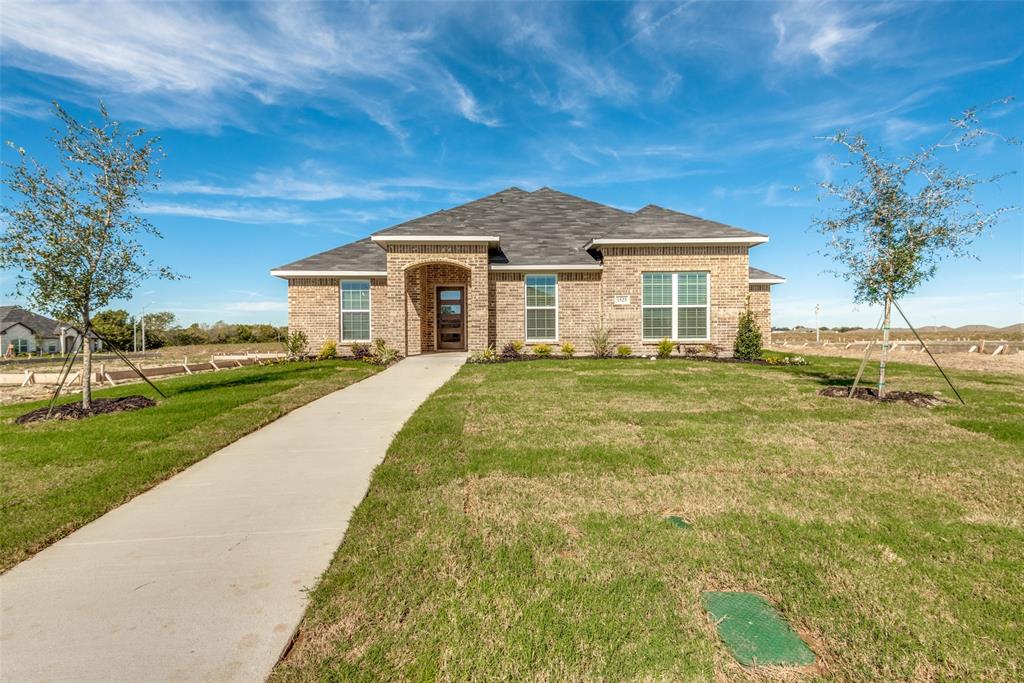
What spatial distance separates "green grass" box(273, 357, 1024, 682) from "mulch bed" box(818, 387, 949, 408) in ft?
5.56

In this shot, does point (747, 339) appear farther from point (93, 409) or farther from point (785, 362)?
point (93, 409)

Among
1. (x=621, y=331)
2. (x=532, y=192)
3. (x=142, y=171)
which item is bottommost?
(x=621, y=331)

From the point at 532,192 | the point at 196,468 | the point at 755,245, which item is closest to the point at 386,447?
the point at 196,468

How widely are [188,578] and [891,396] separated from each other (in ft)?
35.9

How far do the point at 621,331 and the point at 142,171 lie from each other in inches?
544

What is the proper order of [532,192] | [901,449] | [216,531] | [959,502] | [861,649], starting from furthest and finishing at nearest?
[532,192], [901,449], [959,502], [216,531], [861,649]

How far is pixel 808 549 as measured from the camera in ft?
9.95

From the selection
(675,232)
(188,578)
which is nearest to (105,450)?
(188,578)

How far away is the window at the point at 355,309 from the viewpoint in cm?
1739

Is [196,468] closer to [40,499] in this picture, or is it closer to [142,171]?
[40,499]

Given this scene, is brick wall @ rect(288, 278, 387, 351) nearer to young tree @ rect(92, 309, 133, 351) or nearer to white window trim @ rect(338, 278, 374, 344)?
white window trim @ rect(338, 278, 374, 344)

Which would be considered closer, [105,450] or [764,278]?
[105,450]

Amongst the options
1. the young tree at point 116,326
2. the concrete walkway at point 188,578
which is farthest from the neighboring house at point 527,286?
the young tree at point 116,326

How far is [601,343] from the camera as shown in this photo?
16.0 metres
